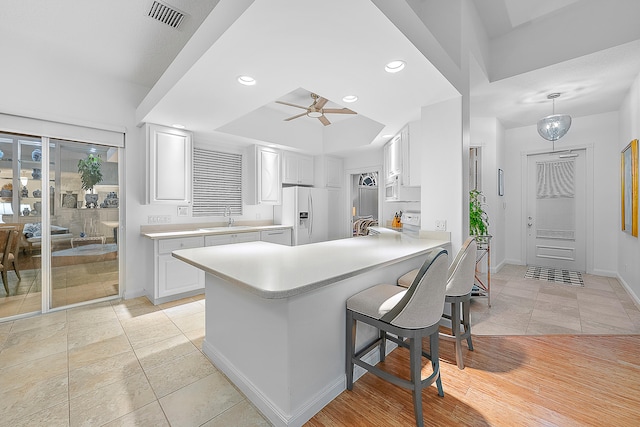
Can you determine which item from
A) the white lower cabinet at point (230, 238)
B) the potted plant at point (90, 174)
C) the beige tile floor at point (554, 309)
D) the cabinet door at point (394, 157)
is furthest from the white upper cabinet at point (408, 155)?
the potted plant at point (90, 174)

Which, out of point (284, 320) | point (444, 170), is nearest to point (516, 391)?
point (284, 320)

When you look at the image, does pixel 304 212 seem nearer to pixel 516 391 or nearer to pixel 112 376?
pixel 112 376

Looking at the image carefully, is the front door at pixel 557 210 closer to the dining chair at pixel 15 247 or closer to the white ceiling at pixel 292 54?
the white ceiling at pixel 292 54

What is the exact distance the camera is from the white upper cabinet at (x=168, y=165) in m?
3.47

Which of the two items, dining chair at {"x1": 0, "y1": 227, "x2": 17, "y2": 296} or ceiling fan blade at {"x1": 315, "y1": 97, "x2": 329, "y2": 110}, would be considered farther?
ceiling fan blade at {"x1": 315, "y1": 97, "x2": 329, "y2": 110}

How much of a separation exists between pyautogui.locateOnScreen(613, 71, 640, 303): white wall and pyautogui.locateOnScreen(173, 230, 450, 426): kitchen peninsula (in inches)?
137

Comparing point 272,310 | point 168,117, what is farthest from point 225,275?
point 168,117

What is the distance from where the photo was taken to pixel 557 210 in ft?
16.4

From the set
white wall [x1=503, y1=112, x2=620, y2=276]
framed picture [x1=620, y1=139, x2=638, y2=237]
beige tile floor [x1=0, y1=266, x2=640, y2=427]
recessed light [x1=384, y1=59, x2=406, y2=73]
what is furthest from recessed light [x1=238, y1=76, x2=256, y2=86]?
white wall [x1=503, y1=112, x2=620, y2=276]

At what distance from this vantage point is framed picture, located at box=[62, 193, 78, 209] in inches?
126

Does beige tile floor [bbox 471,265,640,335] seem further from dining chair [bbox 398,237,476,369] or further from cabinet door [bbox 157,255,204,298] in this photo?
cabinet door [bbox 157,255,204,298]

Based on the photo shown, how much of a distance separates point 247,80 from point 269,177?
105 inches

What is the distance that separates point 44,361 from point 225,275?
77.6 inches

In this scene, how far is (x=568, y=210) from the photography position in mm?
4918
